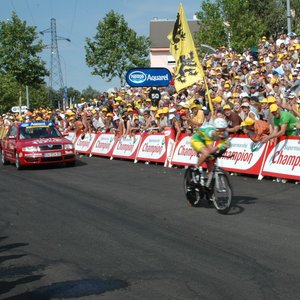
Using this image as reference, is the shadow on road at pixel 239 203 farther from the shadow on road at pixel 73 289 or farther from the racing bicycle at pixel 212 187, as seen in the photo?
the shadow on road at pixel 73 289

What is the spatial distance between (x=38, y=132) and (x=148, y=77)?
4965 millimetres

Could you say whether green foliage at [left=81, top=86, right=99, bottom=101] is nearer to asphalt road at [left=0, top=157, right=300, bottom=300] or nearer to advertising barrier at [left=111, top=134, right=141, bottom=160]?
advertising barrier at [left=111, top=134, right=141, bottom=160]

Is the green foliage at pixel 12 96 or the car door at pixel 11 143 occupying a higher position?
the green foliage at pixel 12 96

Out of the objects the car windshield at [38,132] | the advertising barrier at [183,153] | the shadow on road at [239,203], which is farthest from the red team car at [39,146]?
the shadow on road at [239,203]

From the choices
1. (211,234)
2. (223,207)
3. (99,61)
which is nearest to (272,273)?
(211,234)

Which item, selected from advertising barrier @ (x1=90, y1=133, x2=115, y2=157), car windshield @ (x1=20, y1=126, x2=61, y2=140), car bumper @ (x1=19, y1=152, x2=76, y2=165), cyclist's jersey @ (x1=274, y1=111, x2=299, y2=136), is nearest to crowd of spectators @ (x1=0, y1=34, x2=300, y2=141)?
cyclist's jersey @ (x1=274, y1=111, x2=299, y2=136)

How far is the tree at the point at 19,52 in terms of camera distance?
4312 centimetres

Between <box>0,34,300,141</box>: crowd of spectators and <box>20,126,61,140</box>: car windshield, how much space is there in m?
2.60

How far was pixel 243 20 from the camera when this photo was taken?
48438 millimetres

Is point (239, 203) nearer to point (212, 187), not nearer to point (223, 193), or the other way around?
point (212, 187)

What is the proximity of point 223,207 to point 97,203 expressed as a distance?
2.94 metres

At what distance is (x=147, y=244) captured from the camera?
8039 mm

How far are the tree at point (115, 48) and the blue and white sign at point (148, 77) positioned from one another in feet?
83.8

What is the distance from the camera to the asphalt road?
5984mm
